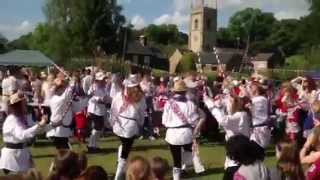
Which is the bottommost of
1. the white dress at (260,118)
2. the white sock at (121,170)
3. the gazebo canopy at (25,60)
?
the white sock at (121,170)

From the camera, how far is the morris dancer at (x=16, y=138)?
321 inches

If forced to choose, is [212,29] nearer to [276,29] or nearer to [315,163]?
[276,29]

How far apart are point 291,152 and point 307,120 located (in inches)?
308

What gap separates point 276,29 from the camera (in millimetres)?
133500

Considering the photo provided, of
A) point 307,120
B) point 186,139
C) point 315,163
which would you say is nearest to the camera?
point 315,163

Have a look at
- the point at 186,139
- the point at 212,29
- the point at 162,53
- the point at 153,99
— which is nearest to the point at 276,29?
the point at 212,29

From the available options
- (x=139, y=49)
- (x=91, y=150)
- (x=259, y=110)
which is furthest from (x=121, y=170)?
(x=139, y=49)

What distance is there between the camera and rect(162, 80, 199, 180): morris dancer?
10844mm

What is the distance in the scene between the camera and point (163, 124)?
11.5 m

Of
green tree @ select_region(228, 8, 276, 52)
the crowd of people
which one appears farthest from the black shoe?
green tree @ select_region(228, 8, 276, 52)

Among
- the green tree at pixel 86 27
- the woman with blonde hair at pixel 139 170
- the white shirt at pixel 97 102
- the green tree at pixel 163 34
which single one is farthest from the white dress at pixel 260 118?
the green tree at pixel 163 34

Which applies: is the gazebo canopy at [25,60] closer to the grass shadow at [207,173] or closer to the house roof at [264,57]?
the grass shadow at [207,173]

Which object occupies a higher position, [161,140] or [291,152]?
[291,152]

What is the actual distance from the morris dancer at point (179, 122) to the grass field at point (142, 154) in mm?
1237
